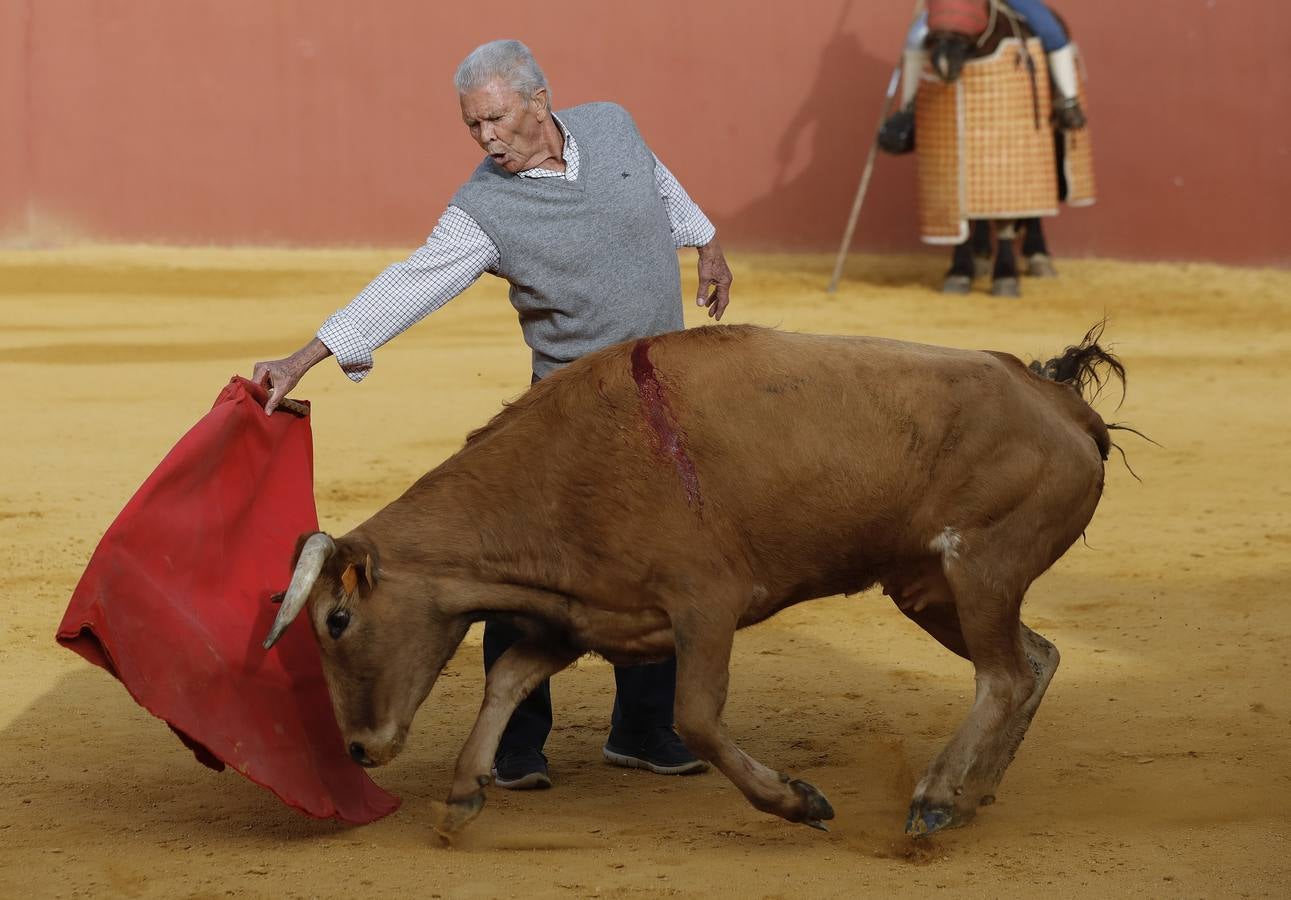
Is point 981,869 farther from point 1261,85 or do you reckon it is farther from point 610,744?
point 1261,85

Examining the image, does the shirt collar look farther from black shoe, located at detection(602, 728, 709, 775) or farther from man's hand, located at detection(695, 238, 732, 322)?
black shoe, located at detection(602, 728, 709, 775)

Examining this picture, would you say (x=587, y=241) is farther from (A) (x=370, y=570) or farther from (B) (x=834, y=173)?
(B) (x=834, y=173)

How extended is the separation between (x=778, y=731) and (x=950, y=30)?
8.53 metres

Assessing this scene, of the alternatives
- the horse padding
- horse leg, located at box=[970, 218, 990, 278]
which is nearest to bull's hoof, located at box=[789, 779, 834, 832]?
the horse padding

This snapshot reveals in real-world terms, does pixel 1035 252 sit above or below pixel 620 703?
below

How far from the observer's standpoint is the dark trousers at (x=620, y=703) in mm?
4676

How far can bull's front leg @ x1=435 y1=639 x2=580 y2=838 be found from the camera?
4098 mm

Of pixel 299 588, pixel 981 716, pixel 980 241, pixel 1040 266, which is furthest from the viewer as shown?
pixel 1040 266

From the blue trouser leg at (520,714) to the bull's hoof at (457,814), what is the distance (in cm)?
54

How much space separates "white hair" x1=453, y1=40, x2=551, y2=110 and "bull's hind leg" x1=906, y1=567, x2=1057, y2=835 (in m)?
1.42

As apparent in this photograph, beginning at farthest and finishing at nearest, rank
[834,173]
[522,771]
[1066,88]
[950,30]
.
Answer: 1. [834,173]
2. [1066,88]
3. [950,30]
4. [522,771]

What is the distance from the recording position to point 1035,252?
47.3 feet

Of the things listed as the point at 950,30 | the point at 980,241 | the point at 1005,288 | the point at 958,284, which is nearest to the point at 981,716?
the point at 950,30

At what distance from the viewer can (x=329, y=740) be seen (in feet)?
14.3
